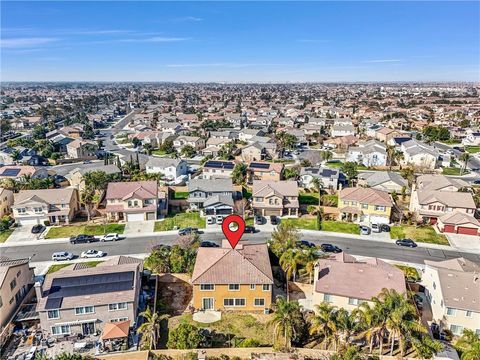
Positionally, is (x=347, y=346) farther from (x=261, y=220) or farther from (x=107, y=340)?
(x=261, y=220)

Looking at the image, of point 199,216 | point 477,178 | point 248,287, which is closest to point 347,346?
point 248,287

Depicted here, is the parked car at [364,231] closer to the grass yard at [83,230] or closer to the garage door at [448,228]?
the garage door at [448,228]

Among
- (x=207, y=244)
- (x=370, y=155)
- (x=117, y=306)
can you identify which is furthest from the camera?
(x=370, y=155)

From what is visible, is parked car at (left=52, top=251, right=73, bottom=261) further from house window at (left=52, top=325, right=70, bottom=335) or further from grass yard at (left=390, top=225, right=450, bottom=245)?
grass yard at (left=390, top=225, right=450, bottom=245)

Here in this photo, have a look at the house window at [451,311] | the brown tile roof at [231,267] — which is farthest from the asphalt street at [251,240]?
the house window at [451,311]

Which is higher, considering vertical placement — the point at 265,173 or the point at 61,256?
the point at 265,173

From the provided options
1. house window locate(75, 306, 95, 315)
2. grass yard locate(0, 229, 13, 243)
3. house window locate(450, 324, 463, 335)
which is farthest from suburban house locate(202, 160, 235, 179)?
house window locate(450, 324, 463, 335)

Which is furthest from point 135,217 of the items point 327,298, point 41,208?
point 327,298

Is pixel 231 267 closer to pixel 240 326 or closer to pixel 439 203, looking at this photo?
pixel 240 326
